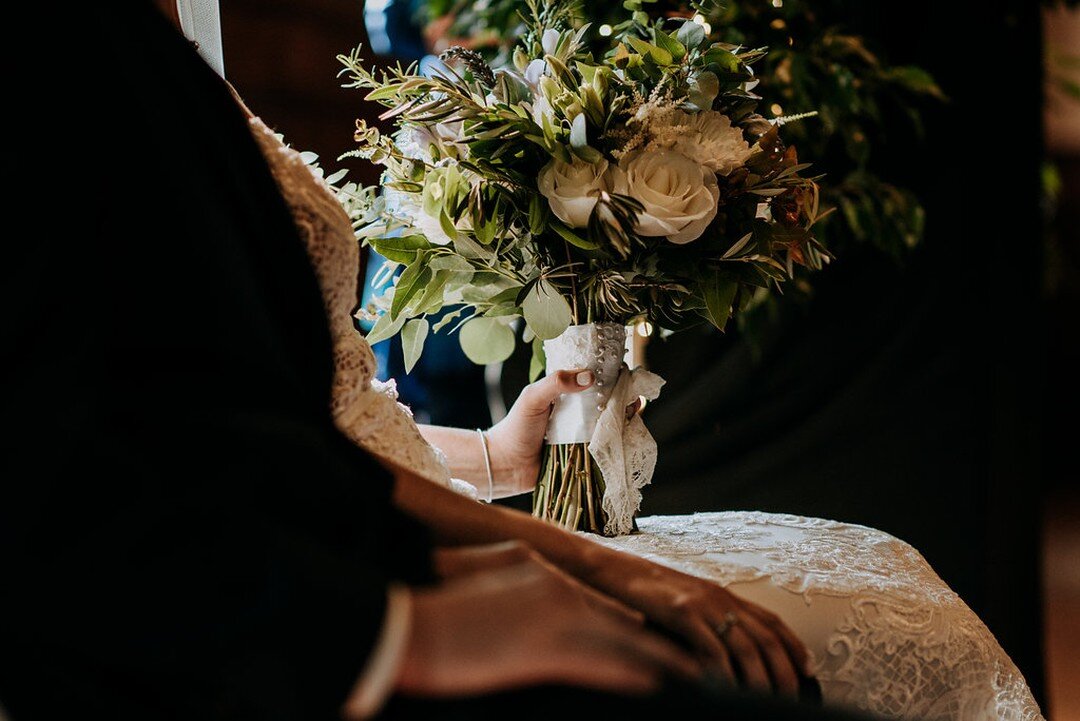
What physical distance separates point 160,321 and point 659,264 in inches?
25.5

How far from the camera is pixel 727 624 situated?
0.74m

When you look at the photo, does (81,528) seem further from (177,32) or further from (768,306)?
(768,306)

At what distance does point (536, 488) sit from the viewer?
121 cm

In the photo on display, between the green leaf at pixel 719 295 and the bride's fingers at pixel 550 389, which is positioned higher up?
the green leaf at pixel 719 295

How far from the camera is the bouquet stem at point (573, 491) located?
3.81 ft

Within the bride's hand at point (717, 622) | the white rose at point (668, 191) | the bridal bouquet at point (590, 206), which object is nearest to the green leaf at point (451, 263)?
the bridal bouquet at point (590, 206)

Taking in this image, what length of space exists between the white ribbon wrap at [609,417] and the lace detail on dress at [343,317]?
163mm

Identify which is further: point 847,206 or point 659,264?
point 847,206

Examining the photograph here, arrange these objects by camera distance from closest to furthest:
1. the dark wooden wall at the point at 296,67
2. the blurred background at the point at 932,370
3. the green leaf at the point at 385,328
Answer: the green leaf at the point at 385,328 → the dark wooden wall at the point at 296,67 → the blurred background at the point at 932,370

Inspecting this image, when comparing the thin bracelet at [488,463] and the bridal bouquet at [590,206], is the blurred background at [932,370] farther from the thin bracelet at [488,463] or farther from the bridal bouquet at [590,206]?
the bridal bouquet at [590,206]

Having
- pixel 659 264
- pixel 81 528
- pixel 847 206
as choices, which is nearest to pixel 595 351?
pixel 659 264

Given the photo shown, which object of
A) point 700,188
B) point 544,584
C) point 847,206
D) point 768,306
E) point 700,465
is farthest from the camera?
point 700,465

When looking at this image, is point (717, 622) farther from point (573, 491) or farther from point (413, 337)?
point (413, 337)

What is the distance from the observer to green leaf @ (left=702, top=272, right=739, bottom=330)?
1105 mm
